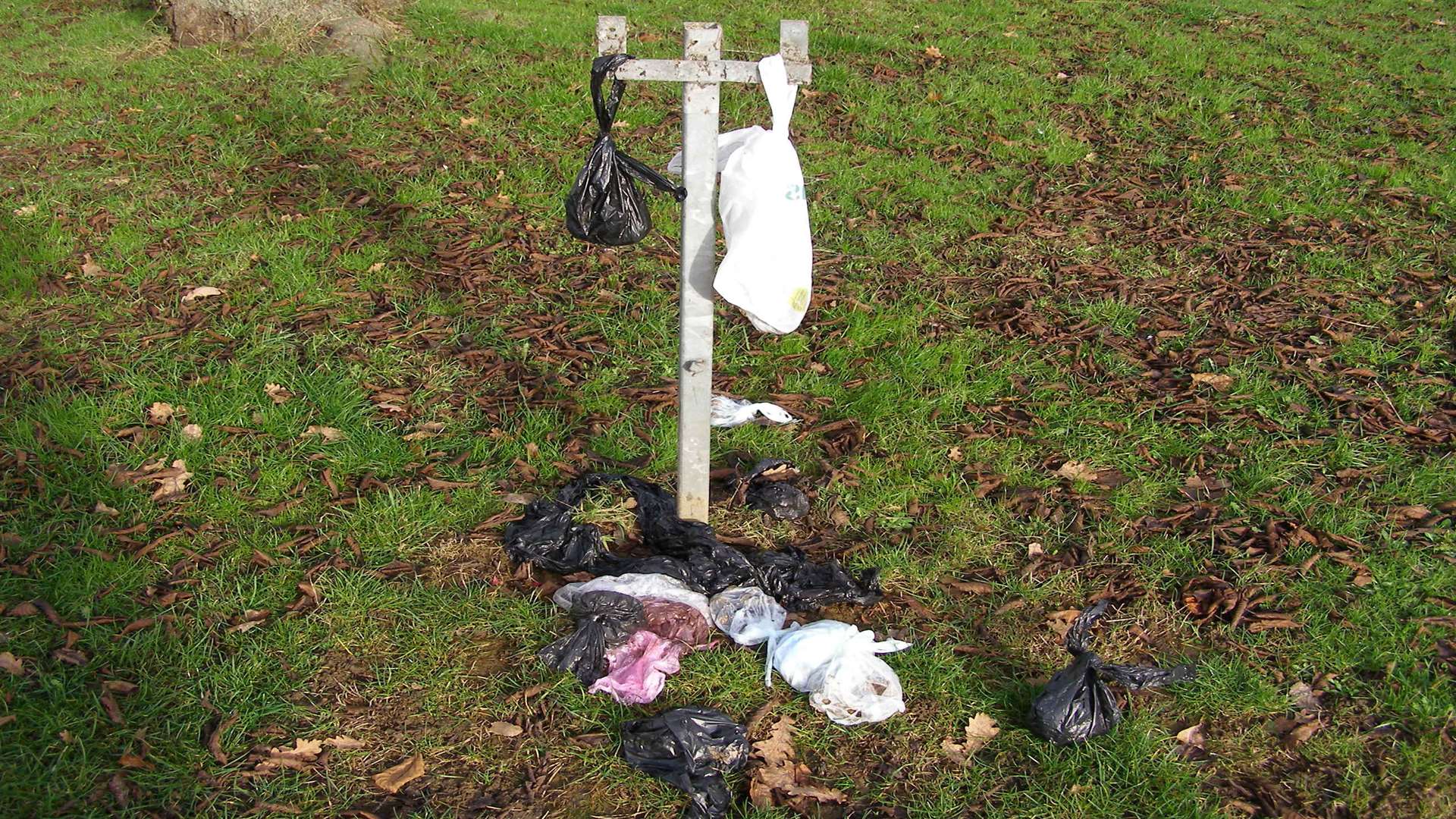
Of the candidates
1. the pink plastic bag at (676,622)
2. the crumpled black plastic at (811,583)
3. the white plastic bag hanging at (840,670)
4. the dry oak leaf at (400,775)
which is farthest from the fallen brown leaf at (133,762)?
the crumpled black plastic at (811,583)

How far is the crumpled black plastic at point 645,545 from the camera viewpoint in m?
3.63

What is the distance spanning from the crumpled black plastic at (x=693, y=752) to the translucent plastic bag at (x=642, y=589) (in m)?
0.46

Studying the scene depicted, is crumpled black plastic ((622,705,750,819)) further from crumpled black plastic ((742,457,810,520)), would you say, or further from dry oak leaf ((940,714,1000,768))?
crumpled black plastic ((742,457,810,520))

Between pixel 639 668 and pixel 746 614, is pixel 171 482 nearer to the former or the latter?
pixel 639 668

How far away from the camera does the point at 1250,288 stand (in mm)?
5562

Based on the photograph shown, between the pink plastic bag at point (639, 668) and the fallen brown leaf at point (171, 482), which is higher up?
the fallen brown leaf at point (171, 482)

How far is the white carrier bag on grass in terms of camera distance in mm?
3123

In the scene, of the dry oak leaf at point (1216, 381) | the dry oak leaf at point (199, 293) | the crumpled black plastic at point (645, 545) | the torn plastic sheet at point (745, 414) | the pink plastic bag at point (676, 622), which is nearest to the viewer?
the pink plastic bag at point (676, 622)

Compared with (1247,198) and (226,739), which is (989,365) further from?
(226,739)

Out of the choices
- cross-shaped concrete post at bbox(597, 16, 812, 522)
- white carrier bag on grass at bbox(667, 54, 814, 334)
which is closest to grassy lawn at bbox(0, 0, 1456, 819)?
cross-shaped concrete post at bbox(597, 16, 812, 522)

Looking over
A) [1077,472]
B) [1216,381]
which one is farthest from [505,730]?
[1216,381]

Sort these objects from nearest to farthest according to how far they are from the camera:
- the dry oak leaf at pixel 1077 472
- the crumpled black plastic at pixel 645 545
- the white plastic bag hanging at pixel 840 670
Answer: the white plastic bag hanging at pixel 840 670, the crumpled black plastic at pixel 645 545, the dry oak leaf at pixel 1077 472

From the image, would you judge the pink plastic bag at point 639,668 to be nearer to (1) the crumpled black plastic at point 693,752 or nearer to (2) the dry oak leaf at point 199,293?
(1) the crumpled black plastic at point 693,752

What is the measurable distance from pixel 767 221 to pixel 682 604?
1.33 meters
